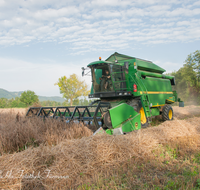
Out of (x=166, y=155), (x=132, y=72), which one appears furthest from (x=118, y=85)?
(x=166, y=155)

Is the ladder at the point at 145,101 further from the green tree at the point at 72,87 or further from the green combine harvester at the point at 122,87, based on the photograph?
the green tree at the point at 72,87

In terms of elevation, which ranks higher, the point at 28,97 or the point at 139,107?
the point at 28,97

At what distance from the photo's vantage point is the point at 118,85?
681 cm

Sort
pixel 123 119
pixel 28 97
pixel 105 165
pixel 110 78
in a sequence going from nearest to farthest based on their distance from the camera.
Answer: pixel 105 165
pixel 123 119
pixel 110 78
pixel 28 97

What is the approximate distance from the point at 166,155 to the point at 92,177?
5.57 ft

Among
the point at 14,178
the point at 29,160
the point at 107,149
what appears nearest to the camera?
the point at 14,178

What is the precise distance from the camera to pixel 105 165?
9.56ft

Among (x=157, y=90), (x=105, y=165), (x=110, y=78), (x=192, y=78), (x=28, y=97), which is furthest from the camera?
(x=28, y=97)

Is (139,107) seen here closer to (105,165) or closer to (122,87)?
(122,87)

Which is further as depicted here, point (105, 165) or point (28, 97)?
point (28, 97)

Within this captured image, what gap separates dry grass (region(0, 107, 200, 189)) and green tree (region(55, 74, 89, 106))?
104 feet

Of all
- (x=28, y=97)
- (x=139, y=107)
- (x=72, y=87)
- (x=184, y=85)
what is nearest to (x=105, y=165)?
(x=139, y=107)

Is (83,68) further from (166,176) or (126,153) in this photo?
(166,176)

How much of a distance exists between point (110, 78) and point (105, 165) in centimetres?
436
